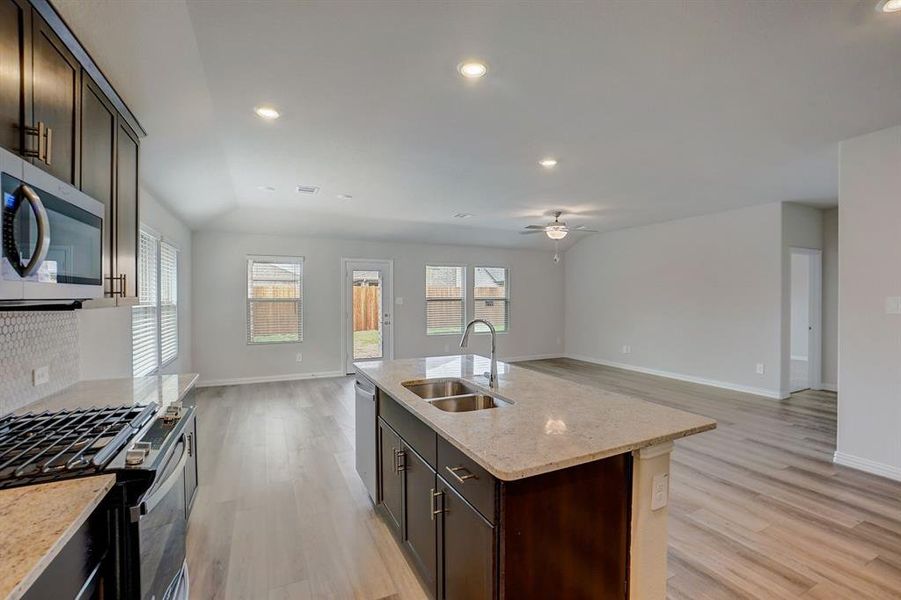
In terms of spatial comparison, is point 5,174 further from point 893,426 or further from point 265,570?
point 893,426

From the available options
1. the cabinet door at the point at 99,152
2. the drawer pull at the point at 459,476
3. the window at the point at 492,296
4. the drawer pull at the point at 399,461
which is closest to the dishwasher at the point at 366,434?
the drawer pull at the point at 399,461

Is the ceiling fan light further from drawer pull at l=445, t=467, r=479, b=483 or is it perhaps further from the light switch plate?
drawer pull at l=445, t=467, r=479, b=483

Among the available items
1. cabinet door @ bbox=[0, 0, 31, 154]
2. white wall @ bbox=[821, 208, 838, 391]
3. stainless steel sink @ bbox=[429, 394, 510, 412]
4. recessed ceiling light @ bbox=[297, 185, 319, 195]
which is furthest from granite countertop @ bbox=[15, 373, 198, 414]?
white wall @ bbox=[821, 208, 838, 391]

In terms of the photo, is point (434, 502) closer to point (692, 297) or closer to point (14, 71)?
point (14, 71)

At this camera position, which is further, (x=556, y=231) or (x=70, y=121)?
(x=556, y=231)

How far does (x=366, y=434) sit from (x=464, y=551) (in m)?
1.41

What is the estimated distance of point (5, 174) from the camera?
1.12m

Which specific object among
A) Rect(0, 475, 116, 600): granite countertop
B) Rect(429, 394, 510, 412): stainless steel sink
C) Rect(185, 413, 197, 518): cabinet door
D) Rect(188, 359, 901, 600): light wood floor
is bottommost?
Rect(188, 359, 901, 600): light wood floor

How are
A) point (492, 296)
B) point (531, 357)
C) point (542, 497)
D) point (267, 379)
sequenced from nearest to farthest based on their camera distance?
point (542, 497), point (267, 379), point (492, 296), point (531, 357)

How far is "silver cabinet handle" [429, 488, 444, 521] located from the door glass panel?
570 cm

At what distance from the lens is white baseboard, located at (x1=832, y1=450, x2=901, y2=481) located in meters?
3.17

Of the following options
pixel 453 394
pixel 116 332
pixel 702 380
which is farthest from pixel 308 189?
pixel 702 380

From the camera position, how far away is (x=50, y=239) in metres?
1.33

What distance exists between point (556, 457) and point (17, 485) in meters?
1.56
